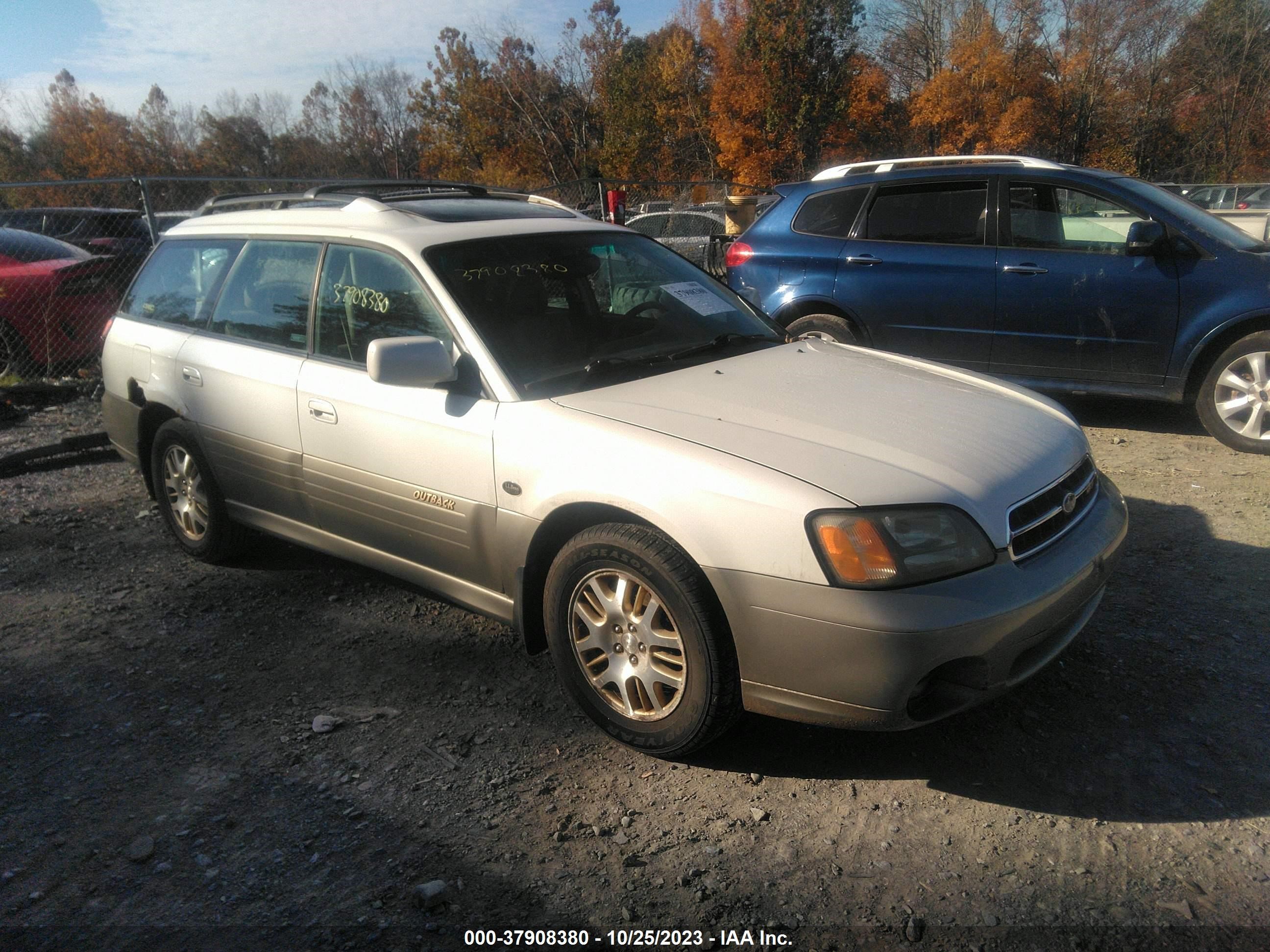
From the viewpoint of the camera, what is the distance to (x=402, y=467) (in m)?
3.41

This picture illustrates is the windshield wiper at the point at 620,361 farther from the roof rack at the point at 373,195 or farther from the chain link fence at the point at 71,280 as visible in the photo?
the chain link fence at the point at 71,280

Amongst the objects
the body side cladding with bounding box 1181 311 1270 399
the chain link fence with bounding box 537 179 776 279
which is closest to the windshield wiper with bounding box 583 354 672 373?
the body side cladding with bounding box 1181 311 1270 399

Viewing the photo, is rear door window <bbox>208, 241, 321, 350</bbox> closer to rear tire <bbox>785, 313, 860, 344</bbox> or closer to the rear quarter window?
rear tire <bbox>785, 313, 860, 344</bbox>

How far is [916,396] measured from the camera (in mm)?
3293

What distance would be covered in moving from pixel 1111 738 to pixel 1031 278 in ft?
13.5

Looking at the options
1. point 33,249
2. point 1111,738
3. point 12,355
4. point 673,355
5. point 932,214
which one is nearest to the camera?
point 1111,738

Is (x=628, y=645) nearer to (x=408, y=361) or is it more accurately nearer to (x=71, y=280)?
(x=408, y=361)

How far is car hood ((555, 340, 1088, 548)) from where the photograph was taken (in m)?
2.61

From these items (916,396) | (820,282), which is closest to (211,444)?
(916,396)

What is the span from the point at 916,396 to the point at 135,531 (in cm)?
438

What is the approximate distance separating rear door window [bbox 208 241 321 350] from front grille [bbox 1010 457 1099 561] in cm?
279

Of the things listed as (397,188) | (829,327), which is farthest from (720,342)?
(829,327)

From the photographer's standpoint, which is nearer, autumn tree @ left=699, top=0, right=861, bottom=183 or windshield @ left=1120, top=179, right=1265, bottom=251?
windshield @ left=1120, top=179, right=1265, bottom=251

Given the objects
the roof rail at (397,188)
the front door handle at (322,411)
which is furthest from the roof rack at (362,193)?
the front door handle at (322,411)
